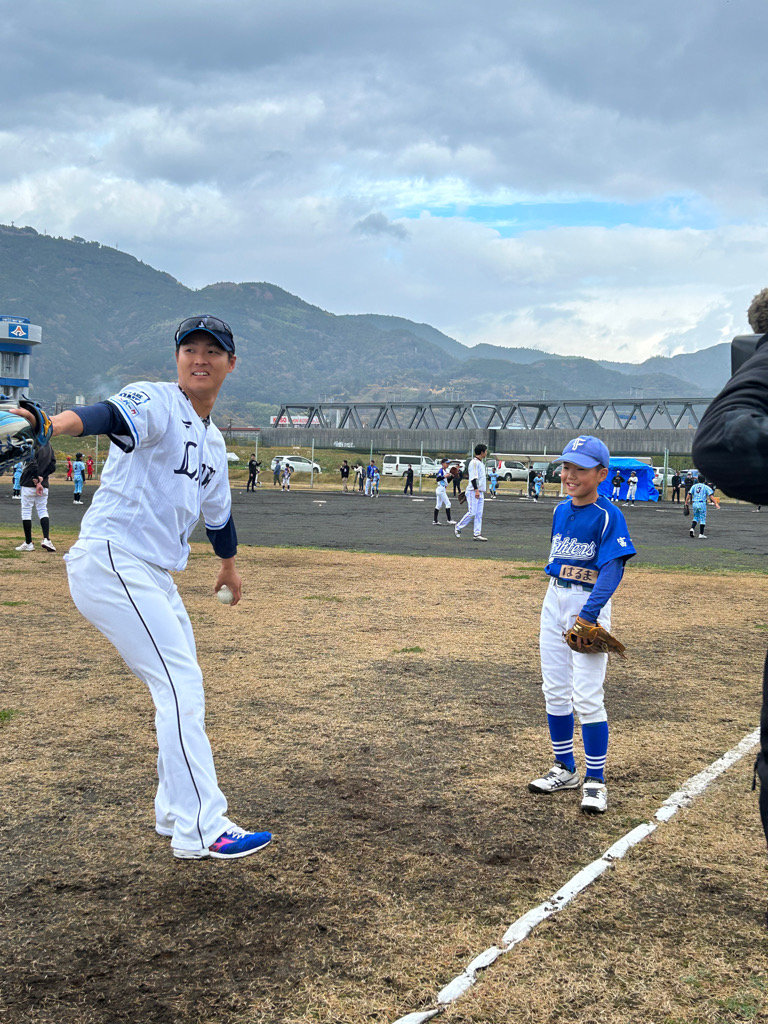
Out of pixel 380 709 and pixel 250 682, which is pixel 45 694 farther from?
pixel 380 709

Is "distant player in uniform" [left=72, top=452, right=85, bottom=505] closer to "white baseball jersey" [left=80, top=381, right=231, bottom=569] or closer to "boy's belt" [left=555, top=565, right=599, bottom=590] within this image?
"boy's belt" [left=555, top=565, right=599, bottom=590]

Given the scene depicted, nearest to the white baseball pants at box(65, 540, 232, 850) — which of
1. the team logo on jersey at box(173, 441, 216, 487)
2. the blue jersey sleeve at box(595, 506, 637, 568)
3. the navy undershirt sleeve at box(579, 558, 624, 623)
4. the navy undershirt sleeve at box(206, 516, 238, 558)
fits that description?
the team logo on jersey at box(173, 441, 216, 487)

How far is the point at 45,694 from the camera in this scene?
6203mm

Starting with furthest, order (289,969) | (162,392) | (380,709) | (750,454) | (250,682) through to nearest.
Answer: (250,682) → (380,709) → (162,392) → (289,969) → (750,454)

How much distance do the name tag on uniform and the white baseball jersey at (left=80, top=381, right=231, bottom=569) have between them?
83.9 inches

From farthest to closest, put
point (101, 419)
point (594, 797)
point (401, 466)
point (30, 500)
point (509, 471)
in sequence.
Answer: point (401, 466)
point (509, 471)
point (30, 500)
point (594, 797)
point (101, 419)

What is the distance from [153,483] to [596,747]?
273 centimetres

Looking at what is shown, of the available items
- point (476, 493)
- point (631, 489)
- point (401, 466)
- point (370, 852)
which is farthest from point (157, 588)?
point (401, 466)

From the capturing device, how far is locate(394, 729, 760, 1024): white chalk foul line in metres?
2.70

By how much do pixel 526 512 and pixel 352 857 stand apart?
31289 mm

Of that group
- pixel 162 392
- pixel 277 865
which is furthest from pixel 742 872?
pixel 162 392

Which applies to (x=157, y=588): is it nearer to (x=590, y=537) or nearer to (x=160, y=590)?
(x=160, y=590)

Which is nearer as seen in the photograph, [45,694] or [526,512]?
[45,694]

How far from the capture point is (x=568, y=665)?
184 inches
